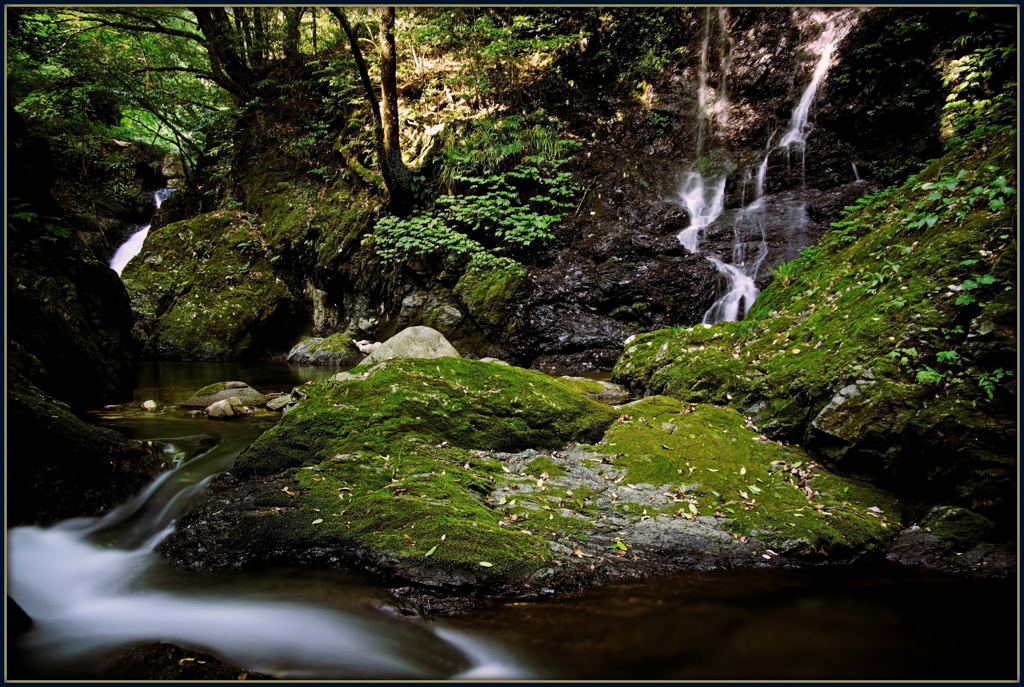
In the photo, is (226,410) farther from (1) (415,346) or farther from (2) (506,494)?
(2) (506,494)

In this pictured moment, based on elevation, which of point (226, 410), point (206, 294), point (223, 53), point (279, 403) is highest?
point (223, 53)

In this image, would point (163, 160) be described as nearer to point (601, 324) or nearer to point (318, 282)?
point (318, 282)

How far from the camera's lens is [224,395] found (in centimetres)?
773

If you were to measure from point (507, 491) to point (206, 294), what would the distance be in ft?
43.5

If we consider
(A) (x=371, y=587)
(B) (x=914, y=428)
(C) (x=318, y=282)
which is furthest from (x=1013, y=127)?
(C) (x=318, y=282)

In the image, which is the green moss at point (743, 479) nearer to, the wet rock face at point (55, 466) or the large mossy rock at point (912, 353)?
the large mossy rock at point (912, 353)

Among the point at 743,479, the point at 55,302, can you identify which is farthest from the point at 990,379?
the point at 55,302

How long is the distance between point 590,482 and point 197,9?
19078 mm

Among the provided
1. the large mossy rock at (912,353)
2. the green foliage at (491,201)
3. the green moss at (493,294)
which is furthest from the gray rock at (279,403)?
the green foliage at (491,201)

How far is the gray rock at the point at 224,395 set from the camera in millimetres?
7520

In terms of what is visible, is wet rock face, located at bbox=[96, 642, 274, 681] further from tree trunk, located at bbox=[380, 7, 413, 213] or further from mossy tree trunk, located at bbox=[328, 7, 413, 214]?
tree trunk, located at bbox=[380, 7, 413, 213]

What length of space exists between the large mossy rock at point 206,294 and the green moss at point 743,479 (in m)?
11.8

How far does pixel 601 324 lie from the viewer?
10.6 meters

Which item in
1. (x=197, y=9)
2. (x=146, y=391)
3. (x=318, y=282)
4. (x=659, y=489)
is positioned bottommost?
(x=659, y=489)
